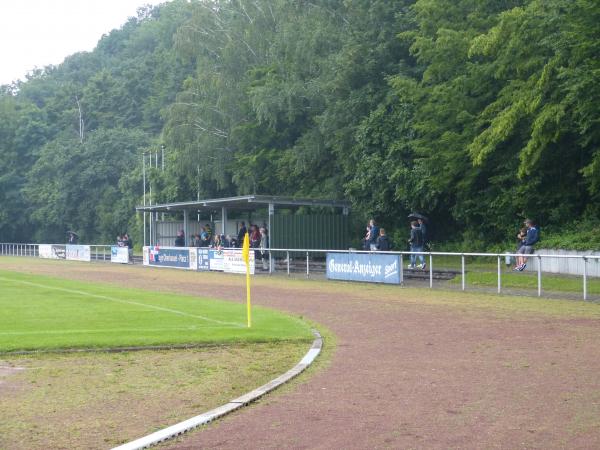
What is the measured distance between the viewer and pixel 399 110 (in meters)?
40.3

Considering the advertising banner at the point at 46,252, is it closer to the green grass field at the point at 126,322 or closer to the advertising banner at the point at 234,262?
the advertising banner at the point at 234,262

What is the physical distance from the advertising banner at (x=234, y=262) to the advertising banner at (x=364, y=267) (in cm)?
594

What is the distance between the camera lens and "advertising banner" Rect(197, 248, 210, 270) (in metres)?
39.6

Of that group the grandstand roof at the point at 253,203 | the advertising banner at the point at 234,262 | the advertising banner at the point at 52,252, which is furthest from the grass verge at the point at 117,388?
the advertising banner at the point at 52,252

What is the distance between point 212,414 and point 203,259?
31.9m

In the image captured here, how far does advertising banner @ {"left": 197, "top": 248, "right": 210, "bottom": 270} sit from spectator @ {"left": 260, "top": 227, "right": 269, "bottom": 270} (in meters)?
2.67

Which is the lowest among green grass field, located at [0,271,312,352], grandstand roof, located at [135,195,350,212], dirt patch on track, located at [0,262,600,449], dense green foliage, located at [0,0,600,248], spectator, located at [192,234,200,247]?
dirt patch on track, located at [0,262,600,449]

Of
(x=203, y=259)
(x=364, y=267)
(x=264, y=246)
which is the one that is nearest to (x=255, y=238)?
(x=264, y=246)

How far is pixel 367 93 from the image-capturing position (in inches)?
1684

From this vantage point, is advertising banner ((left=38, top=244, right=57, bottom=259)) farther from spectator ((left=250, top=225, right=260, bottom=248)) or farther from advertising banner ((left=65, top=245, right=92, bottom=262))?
spectator ((left=250, top=225, right=260, bottom=248))

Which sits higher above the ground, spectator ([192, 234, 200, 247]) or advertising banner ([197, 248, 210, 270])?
spectator ([192, 234, 200, 247])

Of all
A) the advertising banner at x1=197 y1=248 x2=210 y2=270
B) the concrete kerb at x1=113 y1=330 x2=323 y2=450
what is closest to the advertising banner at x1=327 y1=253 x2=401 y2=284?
the advertising banner at x1=197 y1=248 x2=210 y2=270

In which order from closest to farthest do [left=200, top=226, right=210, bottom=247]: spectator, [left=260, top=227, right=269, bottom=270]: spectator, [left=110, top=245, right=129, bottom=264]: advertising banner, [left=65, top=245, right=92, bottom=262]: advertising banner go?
[left=260, top=227, right=269, bottom=270]: spectator → [left=200, top=226, right=210, bottom=247]: spectator → [left=110, top=245, right=129, bottom=264]: advertising banner → [left=65, top=245, right=92, bottom=262]: advertising banner

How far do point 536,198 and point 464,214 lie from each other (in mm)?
4678
